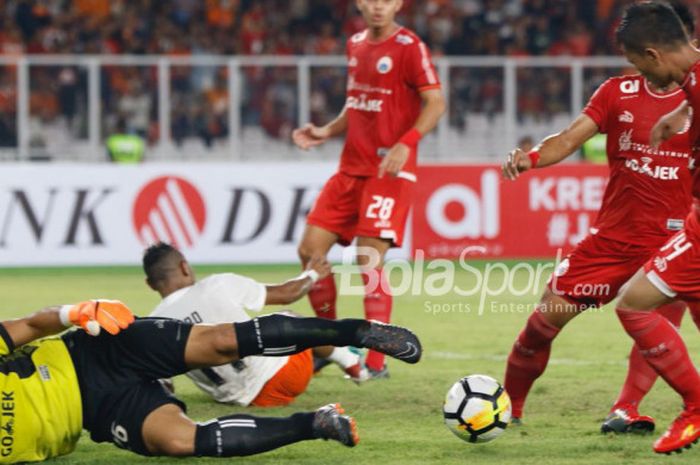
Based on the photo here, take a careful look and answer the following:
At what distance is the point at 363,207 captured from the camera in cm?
872

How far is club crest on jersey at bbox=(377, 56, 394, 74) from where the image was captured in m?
8.73

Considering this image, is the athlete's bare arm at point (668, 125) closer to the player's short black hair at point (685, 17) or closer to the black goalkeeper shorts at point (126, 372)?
the player's short black hair at point (685, 17)

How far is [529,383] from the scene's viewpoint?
6945 mm

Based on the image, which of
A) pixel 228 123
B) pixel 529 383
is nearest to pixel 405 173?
pixel 529 383

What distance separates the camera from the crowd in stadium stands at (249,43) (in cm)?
1719

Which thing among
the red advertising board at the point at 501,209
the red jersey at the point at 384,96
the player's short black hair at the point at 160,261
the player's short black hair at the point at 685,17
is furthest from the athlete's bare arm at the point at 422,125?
the red advertising board at the point at 501,209

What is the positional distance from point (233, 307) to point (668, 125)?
95.8 inches

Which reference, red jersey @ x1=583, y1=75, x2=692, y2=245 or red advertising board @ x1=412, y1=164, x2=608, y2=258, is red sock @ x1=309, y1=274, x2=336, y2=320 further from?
red advertising board @ x1=412, y1=164, x2=608, y2=258

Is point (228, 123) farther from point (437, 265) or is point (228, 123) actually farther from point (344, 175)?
point (344, 175)

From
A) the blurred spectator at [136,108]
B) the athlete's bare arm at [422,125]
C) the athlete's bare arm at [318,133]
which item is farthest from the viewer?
the blurred spectator at [136,108]

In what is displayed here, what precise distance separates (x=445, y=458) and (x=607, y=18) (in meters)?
16.8

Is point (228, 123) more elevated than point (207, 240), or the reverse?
point (228, 123)

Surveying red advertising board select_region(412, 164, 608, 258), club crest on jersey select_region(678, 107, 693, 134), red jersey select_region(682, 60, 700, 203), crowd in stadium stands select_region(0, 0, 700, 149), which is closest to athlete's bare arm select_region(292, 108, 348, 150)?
club crest on jersey select_region(678, 107, 693, 134)

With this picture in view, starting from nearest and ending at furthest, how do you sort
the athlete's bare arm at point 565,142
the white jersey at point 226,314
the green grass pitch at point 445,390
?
the green grass pitch at point 445,390 → the athlete's bare arm at point 565,142 → the white jersey at point 226,314
